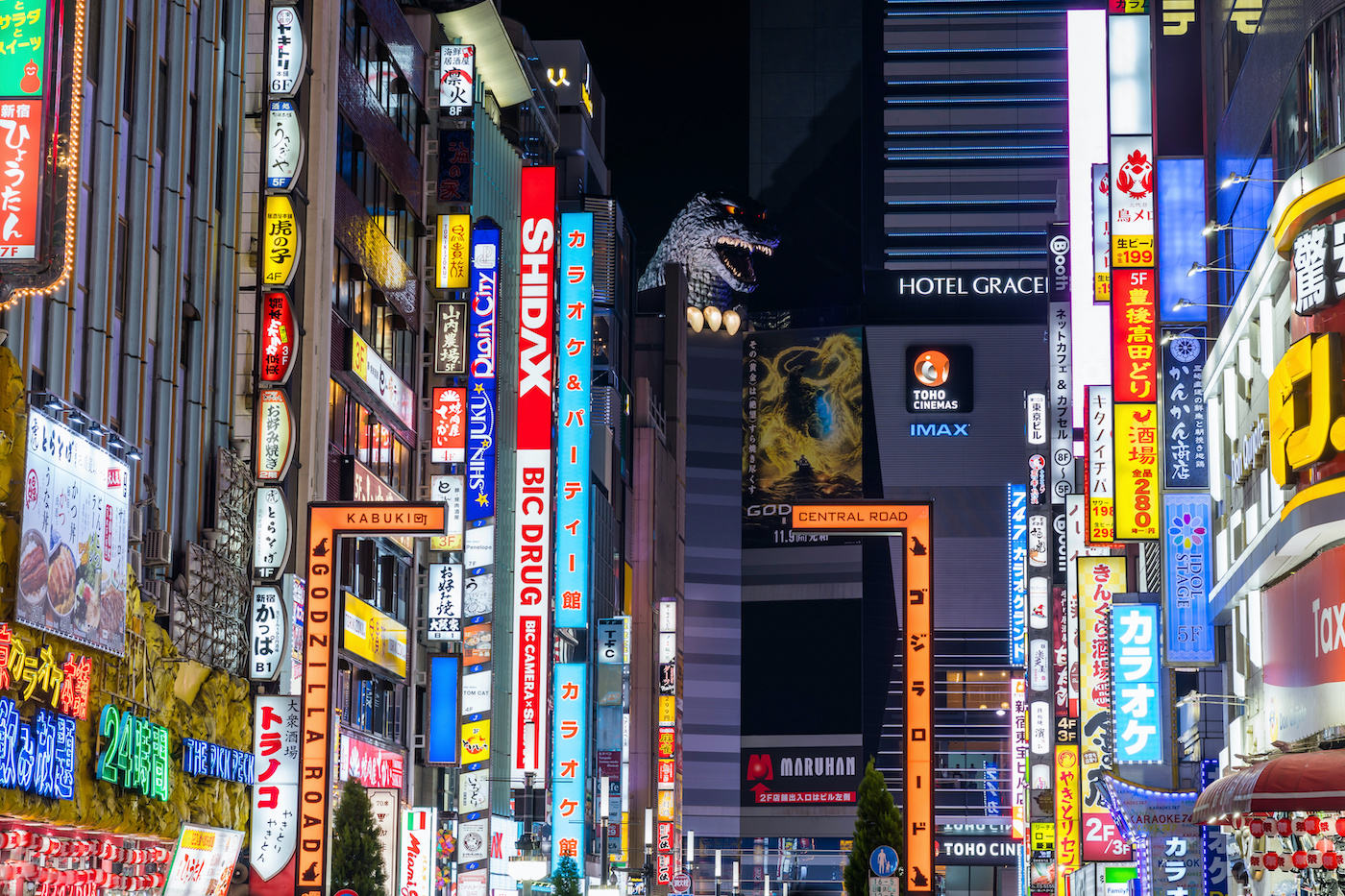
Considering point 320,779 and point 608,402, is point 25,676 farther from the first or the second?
point 608,402

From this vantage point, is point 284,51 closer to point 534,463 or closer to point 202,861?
point 534,463

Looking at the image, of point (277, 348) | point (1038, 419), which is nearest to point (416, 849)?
point (277, 348)

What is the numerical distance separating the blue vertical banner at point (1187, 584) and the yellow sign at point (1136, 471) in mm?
554

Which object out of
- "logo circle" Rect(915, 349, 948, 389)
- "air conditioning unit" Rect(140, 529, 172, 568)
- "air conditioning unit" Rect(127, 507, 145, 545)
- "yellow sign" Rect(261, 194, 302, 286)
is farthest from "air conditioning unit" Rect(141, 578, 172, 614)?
"logo circle" Rect(915, 349, 948, 389)

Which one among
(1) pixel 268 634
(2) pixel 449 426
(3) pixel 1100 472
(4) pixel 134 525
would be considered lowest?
(1) pixel 268 634

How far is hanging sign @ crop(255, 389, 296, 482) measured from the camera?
3334 centimetres

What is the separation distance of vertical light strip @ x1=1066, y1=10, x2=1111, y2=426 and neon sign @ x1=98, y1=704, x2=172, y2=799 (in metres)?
25.8

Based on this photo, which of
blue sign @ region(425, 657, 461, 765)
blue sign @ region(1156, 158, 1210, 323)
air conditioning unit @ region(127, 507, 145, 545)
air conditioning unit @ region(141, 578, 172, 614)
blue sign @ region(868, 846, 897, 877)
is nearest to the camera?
blue sign @ region(868, 846, 897, 877)

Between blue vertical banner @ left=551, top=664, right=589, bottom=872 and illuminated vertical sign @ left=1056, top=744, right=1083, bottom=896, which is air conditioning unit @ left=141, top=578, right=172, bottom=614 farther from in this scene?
illuminated vertical sign @ left=1056, top=744, right=1083, bottom=896

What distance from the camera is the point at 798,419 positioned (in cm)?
11619

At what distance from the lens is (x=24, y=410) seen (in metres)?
20.9

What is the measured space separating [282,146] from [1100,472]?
1678cm

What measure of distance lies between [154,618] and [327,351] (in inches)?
476

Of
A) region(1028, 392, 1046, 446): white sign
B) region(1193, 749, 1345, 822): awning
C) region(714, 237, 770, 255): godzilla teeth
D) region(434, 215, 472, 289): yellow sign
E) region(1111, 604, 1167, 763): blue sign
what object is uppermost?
region(714, 237, 770, 255): godzilla teeth
